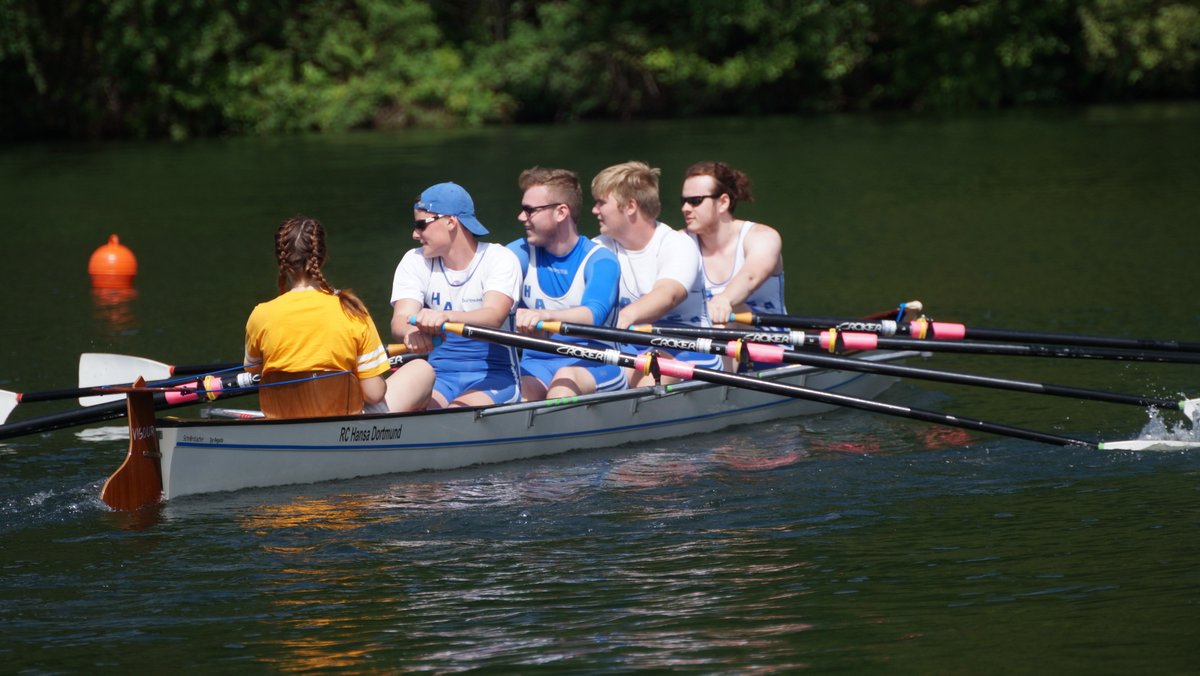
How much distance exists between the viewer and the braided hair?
746 centimetres

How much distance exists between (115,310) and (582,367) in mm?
7255

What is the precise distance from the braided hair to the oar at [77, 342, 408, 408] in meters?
1.76

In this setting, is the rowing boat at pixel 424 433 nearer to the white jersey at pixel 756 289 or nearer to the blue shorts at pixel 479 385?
the blue shorts at pixel 479 385

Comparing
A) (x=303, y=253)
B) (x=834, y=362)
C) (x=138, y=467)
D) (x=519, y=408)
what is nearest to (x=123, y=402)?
(x=138, y=467)

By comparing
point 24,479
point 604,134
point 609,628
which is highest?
point 604,134

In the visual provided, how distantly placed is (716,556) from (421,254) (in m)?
2.83

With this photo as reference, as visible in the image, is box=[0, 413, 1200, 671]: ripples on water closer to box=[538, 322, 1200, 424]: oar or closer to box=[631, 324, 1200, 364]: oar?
box=[538, 322, 1200, 424]: oar

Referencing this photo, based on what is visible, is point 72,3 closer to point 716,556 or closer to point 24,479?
point 24,479

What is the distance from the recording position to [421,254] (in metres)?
8.73

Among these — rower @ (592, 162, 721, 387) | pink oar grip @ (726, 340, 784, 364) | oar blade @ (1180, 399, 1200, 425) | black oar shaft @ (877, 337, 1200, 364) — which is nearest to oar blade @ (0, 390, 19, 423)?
rower @ (592, 162, 721, 387)

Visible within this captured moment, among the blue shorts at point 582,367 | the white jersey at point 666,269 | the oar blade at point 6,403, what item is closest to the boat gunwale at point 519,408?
the blue shorts at point 582,367

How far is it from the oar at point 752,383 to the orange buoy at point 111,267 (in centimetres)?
896

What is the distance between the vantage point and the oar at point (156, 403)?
7.77m

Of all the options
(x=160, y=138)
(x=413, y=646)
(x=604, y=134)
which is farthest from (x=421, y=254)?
(x=160, y=138)
